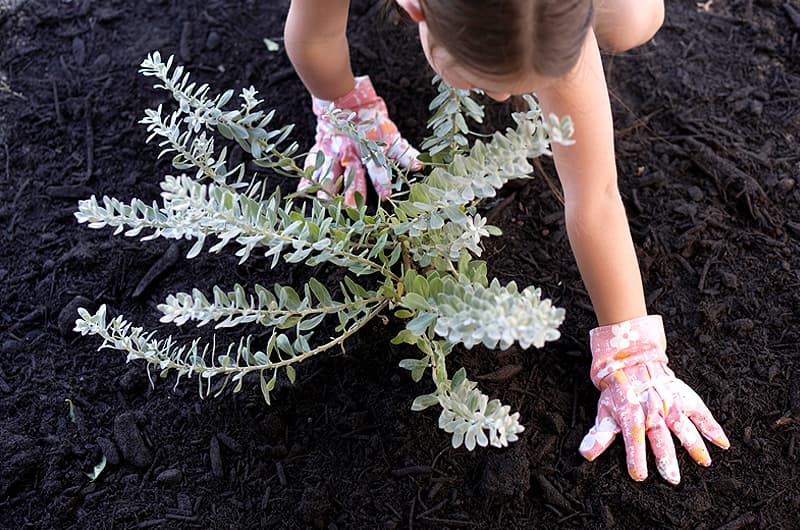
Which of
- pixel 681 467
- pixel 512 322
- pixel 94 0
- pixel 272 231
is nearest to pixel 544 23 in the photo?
pixel 512 322

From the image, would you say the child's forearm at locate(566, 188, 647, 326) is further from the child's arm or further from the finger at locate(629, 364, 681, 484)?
the finger at locate(629, 364, 681, 484)

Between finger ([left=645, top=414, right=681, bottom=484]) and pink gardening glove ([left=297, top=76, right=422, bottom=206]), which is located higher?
pink gardening glove ([left=297, top=76, right=422, bottom=206])

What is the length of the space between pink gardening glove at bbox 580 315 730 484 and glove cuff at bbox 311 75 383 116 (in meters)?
0.91

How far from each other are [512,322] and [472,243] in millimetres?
494

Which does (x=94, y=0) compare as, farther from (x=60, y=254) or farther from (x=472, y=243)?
(x=472, y=243)

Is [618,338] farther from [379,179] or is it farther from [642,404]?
[379,179]

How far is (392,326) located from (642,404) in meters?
0.58

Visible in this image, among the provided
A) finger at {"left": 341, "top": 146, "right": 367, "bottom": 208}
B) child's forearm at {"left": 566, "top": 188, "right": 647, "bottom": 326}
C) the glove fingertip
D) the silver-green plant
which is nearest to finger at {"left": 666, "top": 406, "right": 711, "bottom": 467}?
the glove fingertip

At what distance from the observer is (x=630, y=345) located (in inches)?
69.9

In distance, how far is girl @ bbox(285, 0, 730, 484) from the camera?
4.12 ft

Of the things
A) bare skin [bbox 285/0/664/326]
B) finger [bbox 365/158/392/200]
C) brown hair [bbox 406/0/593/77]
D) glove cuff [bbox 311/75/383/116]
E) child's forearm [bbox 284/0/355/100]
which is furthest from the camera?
glove cuff [bbox 311/75/383/116]

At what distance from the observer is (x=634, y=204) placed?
2.16 m

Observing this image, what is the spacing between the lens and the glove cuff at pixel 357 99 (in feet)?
7.33

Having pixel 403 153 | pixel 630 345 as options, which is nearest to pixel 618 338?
pixel 630 345
